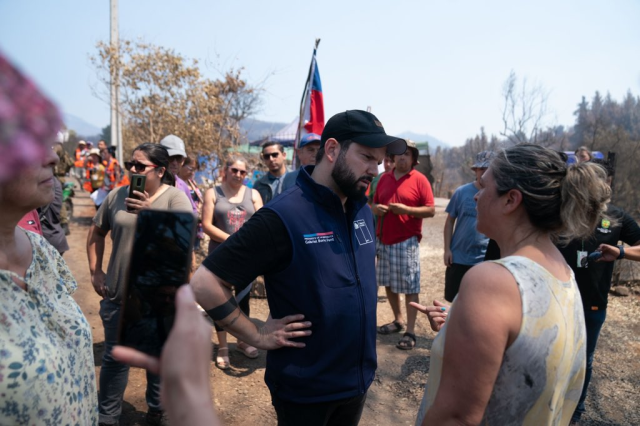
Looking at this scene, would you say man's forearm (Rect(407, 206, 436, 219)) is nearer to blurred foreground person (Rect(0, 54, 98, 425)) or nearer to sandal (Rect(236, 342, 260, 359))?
sandal (Rect(236, 342, 260, 359))

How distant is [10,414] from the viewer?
49.7 inches

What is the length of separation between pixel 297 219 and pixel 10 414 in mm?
1332

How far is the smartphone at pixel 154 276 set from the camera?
38.7 inches

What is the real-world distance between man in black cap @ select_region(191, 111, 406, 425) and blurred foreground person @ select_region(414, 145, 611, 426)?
555 millimetres

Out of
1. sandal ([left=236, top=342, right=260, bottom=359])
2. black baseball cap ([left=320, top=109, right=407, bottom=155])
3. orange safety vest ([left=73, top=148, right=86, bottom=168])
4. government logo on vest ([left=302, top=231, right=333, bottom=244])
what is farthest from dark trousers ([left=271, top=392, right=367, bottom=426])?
orange safety vest ([left=73, top=148, right=86, bottom=168])

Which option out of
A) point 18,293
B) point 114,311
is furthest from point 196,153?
point 18,293

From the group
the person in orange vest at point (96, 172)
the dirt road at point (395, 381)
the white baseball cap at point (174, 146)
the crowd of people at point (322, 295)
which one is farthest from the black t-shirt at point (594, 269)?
the person in orange vest at point (96, 172)

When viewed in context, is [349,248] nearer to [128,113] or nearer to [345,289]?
[345,289]

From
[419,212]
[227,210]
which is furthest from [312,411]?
[419,212]

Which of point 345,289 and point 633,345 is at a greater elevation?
point 345,289

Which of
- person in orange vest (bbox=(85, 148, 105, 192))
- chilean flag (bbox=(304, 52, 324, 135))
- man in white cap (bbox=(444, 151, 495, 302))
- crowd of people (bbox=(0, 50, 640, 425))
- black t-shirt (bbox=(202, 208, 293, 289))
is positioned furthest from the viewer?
person in orange vest (bbox=(85, 148, 105, 192))

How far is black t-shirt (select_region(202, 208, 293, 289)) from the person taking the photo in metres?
2.12

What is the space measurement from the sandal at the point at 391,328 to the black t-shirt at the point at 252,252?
13.2ft

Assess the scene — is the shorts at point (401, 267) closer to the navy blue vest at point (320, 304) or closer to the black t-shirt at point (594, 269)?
the black t-shirt at point (594, 269)
